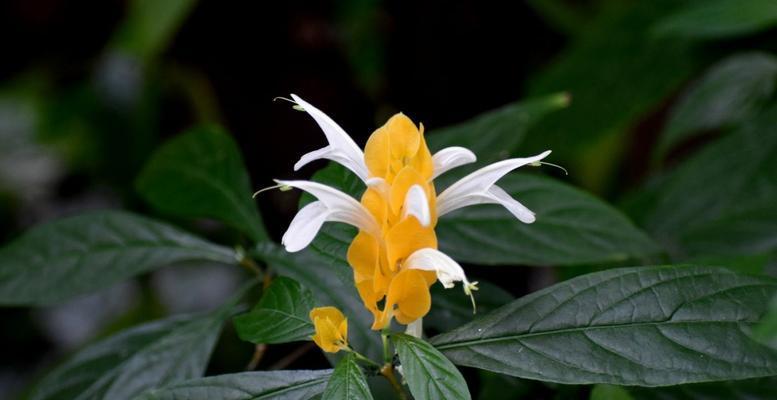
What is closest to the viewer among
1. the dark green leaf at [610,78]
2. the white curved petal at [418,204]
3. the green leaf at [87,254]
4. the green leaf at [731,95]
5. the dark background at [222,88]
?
the white curved petal at [418,204]

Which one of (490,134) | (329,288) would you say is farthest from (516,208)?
(490,134)

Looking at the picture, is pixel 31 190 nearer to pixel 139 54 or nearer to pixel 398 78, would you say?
pixel 139 54

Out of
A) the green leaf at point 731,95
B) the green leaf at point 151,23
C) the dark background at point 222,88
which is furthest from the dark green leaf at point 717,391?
the green leaf at point 151,23

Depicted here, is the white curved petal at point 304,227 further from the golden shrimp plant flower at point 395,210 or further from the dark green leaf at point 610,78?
the dark green leaf at point 610,78

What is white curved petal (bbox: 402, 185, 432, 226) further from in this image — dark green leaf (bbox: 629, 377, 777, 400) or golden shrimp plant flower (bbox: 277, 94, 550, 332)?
dark green leaf (bbox: 629, 377, 777, 400)

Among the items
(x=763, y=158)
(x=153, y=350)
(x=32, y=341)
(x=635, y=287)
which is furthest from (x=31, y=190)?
(x=635, y=287)

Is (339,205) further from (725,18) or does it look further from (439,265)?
(725,18)
